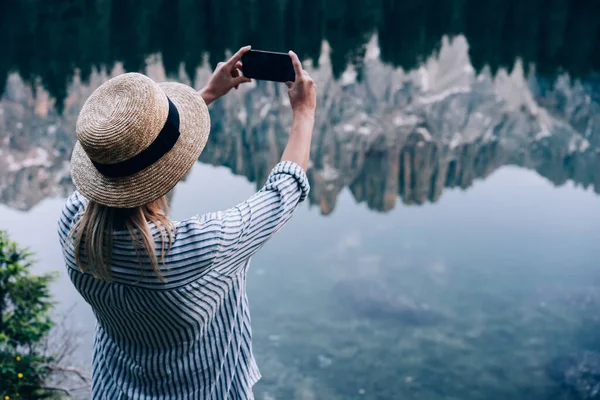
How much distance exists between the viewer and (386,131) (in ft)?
24.5

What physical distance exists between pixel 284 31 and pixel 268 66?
9948 mm

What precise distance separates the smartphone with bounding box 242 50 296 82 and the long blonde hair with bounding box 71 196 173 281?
355 mm

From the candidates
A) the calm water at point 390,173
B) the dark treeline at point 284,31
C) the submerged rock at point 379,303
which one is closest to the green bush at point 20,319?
the calm water at point 390,173

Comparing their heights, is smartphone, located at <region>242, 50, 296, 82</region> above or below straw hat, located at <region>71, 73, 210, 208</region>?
above

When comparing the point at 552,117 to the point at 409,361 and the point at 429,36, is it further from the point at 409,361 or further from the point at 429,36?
the point at 409,361

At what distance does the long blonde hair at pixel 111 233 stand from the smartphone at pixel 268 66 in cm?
35

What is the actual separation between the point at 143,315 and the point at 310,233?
457cm

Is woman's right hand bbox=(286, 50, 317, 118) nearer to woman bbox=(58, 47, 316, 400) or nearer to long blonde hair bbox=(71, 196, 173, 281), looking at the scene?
woman bbox=(58, 47, 316, 400)

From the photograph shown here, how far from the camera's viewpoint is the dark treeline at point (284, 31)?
9508mm

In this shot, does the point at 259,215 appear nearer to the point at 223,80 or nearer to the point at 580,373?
the point at 223,80

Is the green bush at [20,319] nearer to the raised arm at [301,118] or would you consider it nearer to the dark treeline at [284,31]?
the raised arm at [301,118]

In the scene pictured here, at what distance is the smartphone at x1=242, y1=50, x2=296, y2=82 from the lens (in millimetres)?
1152

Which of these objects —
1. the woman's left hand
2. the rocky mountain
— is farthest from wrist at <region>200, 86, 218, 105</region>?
the rocky mountain

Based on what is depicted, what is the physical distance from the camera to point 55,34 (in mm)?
10422
